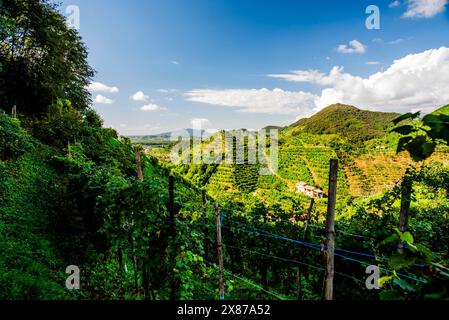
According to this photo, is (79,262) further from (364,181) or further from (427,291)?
(364,181)

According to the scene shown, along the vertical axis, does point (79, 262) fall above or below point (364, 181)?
above

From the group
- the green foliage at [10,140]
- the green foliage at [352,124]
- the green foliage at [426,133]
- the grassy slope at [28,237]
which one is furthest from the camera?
the green foliage at [352,124]

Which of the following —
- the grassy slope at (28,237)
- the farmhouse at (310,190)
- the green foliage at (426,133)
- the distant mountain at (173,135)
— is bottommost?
the farmhouse at (310,190)

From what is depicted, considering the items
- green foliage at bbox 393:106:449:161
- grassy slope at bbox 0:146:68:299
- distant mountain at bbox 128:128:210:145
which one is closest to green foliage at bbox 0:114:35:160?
grassy slope at bbox 0:146:68:299

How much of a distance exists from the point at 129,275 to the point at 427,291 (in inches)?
252

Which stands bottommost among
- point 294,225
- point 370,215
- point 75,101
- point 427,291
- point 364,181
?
point 364,181

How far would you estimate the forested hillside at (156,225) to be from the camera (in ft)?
11.9

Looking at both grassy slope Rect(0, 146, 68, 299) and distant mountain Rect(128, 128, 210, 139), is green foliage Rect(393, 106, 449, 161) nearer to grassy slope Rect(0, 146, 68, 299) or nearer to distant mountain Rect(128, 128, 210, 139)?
grassy slope Rect(0, 146, 68, 299)

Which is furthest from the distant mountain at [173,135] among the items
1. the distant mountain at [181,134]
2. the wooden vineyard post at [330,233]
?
the wooden vineyard post at [330,233]

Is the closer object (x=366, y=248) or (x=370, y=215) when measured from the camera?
(x=366, y=248)

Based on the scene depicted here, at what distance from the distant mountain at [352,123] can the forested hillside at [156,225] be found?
68.6 meters

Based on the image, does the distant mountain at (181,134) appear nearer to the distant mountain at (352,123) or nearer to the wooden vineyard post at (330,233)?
the distant mountain at (352,123)

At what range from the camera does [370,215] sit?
577 centimetres
